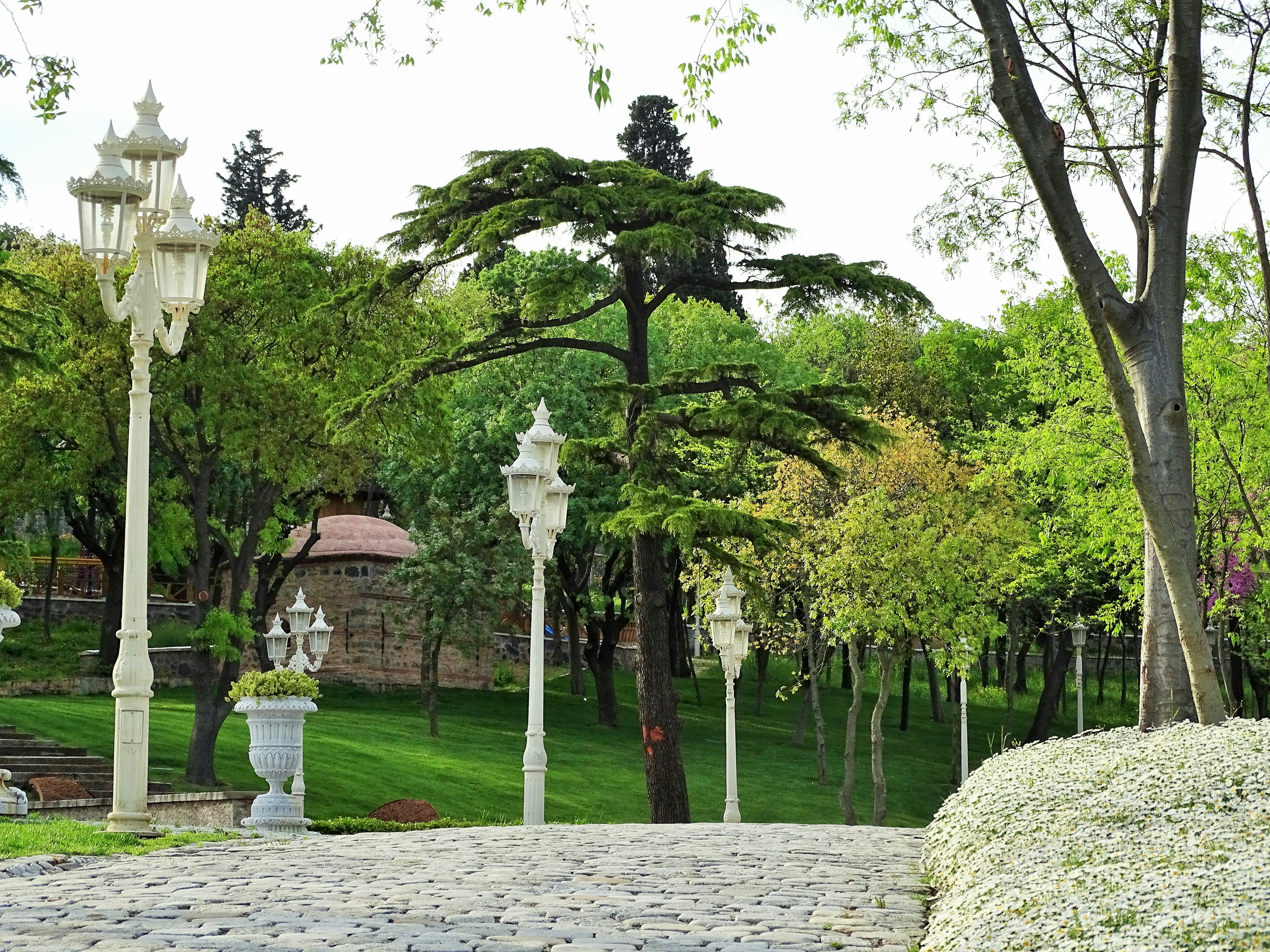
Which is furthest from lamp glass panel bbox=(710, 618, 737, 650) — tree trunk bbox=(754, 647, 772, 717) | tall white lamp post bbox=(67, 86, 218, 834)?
tree trunk bbox=(754, 647, 772, 717)

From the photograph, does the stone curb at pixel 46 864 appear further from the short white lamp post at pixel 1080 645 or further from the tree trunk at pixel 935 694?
the tree trunk at pixel 935 694

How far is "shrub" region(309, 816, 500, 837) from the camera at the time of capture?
15.4 meters

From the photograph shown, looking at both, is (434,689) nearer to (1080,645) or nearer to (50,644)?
(50,644)

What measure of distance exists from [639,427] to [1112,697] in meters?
33.0

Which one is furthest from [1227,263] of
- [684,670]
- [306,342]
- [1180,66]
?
[684,670]

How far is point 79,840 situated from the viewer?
33.2 ft

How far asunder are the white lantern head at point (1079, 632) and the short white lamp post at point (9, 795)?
24.1m

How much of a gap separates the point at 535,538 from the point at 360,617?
24.6m

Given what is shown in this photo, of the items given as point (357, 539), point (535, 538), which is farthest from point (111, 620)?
point (535, 538)

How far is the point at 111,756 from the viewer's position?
24312mm

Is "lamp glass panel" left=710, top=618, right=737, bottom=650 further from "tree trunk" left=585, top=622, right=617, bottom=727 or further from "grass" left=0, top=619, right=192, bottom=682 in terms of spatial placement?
"grass" left=0, top=619, right=192, bottom=682

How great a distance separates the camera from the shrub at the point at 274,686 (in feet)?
46.1

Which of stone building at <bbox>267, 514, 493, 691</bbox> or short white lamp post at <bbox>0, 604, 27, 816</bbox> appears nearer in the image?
short white lamp post at <bbox>0, 604, 27, 816</bbox>

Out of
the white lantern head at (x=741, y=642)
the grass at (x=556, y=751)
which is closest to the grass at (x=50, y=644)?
the grass at (x=556, y=751)
